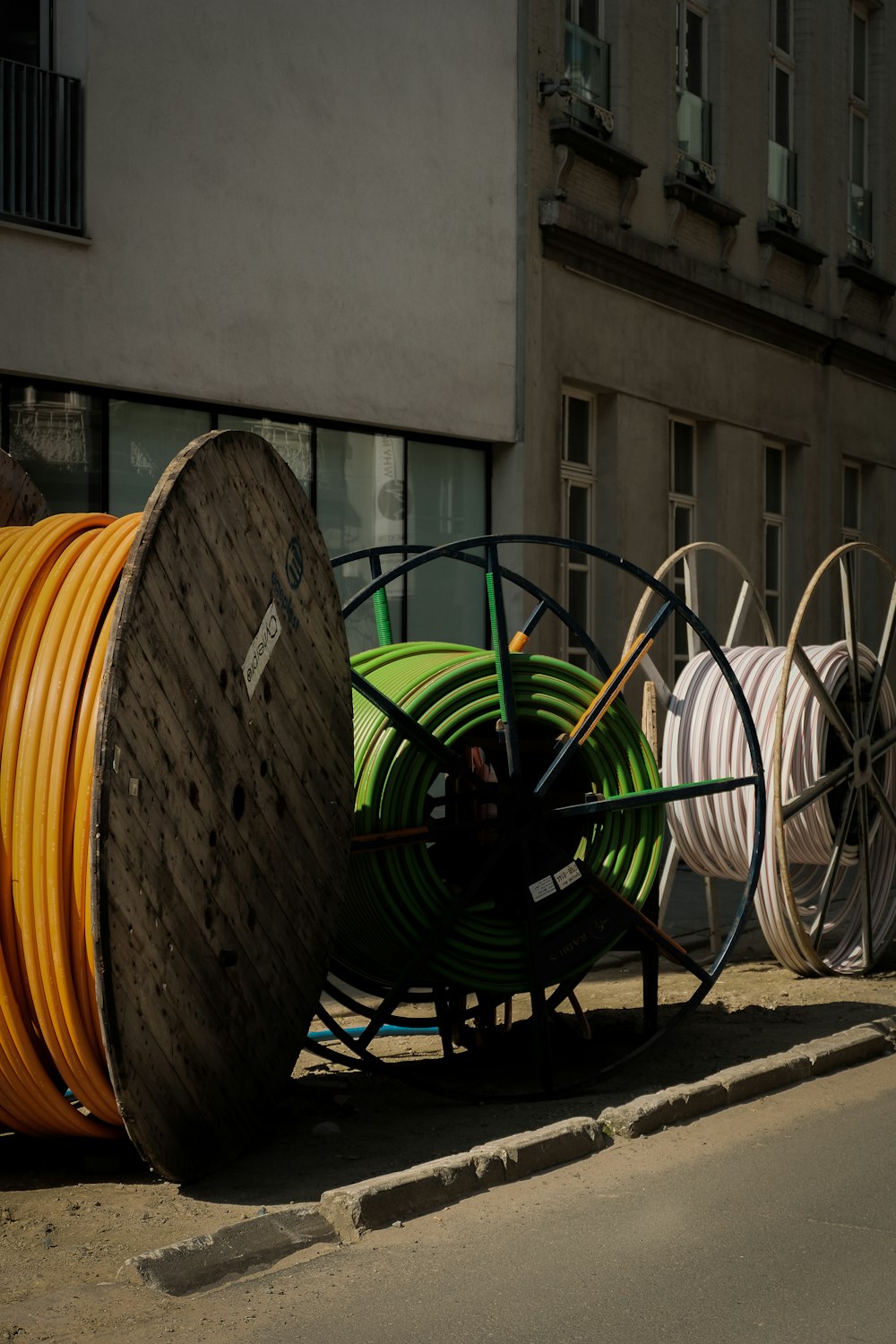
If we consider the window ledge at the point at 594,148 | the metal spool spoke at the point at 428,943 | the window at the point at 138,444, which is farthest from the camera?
the window ledge at the point at 594,148

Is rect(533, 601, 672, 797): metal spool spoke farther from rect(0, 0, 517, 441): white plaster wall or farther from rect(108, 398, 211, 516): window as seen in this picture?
rect(0, 0, 517, 441): white plaster wall

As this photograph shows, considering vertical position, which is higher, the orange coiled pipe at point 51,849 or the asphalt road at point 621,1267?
the orange coiled pipe at point 51,849

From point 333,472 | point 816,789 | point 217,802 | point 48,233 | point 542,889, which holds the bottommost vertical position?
point 542,889

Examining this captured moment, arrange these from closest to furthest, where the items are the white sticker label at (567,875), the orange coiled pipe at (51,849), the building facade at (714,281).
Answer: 1. the orange coiled pipe at (51,849)
2. the white sticker label at (567,875)
3. the building facade at (714,281)

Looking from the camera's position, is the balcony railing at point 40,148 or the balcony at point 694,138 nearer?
the balcony railing at point 40,148

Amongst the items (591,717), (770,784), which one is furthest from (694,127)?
(591,717)

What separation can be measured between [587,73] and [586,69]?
0.15 ft

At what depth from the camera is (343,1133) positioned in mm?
6570

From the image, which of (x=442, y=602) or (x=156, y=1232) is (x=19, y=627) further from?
(x=442, y=602)

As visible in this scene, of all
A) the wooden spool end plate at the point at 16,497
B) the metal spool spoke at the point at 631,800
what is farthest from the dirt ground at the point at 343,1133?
the wooden spool end plate at the point at 16,497

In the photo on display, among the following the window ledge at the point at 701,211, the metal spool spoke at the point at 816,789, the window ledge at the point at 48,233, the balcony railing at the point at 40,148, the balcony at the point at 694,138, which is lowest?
the metal spool spoke at the point at 816,789

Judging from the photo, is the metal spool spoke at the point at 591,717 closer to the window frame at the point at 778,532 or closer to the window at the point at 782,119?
the window frame at the point at 778,532

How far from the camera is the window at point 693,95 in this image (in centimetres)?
1905

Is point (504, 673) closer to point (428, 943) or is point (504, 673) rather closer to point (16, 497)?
point (428, 943)
